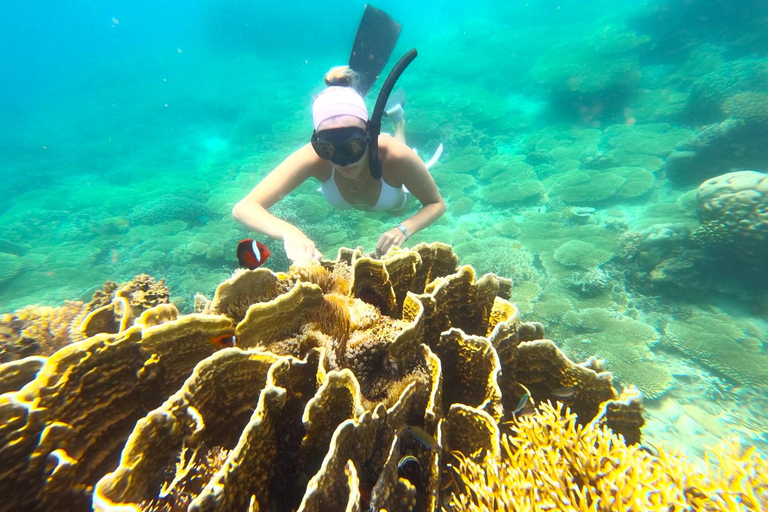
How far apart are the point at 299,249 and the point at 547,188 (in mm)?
10883

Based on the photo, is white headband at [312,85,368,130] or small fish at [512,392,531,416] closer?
small fish at [512,392,531,416]

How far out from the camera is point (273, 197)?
→ 3717 mm

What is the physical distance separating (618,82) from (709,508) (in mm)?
19668

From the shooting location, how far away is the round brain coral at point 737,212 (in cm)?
672

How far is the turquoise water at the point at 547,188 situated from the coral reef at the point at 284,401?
3994 mm

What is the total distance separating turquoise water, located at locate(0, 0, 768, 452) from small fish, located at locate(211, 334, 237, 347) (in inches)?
204

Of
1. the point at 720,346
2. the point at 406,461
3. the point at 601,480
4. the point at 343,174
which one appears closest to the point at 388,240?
the point at 343,174

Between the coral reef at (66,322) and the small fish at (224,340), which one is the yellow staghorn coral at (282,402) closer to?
the small fish at (224,340)

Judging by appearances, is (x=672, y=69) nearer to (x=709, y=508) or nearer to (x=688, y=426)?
(x=688, y=426)

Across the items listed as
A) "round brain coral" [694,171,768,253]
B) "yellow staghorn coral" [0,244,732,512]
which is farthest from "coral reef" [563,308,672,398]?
"yellow staghorn coral" [0,244,732,512]

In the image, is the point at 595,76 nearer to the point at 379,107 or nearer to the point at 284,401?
the point at 379,107

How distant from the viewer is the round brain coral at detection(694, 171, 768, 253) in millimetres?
6723

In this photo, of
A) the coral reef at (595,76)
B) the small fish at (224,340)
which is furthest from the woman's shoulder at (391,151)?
the coral reef at (595,76)

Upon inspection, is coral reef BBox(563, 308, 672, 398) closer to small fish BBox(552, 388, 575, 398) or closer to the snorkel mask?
small fish BBox(552, 388, 575, 398)
